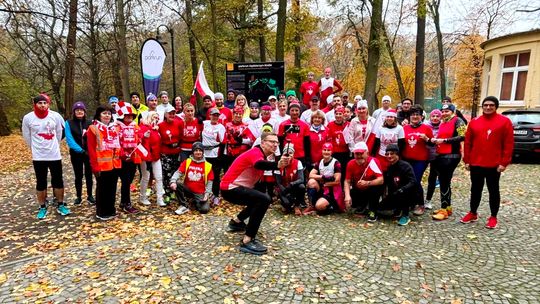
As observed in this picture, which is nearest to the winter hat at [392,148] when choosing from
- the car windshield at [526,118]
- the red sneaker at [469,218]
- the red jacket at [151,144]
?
the red sneaker at [469,218]

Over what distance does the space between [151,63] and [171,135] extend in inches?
244

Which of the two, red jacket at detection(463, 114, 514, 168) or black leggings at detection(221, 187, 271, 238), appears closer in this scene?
black leggings at detection(221, 187, 271, 238)

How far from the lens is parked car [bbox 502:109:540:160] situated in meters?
10.8

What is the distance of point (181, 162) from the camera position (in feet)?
24.0

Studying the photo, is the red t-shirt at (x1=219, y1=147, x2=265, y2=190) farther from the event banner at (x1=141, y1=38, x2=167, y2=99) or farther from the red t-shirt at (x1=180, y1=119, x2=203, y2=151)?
the event banner at (x1=141, y1=38, x2=167, y2=99)

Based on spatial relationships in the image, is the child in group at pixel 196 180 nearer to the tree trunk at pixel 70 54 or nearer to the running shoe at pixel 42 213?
the running shoe at pixel 42 213

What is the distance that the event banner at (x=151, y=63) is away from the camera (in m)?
12.0

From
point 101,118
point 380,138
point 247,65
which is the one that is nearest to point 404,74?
point 247,65

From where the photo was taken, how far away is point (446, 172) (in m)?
6.21

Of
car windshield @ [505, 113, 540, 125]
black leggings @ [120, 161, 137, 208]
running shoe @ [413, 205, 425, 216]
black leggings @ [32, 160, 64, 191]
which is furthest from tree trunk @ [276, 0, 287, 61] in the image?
black leggings @ [32, 160, 64, 191]

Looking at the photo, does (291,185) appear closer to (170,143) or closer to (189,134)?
(189,134)

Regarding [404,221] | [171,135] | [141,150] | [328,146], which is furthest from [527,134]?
[141,150]

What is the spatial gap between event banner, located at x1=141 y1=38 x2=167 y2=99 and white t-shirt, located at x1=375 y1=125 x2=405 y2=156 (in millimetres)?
8315

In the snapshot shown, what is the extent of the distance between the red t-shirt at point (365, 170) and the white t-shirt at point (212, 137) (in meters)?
2.64
